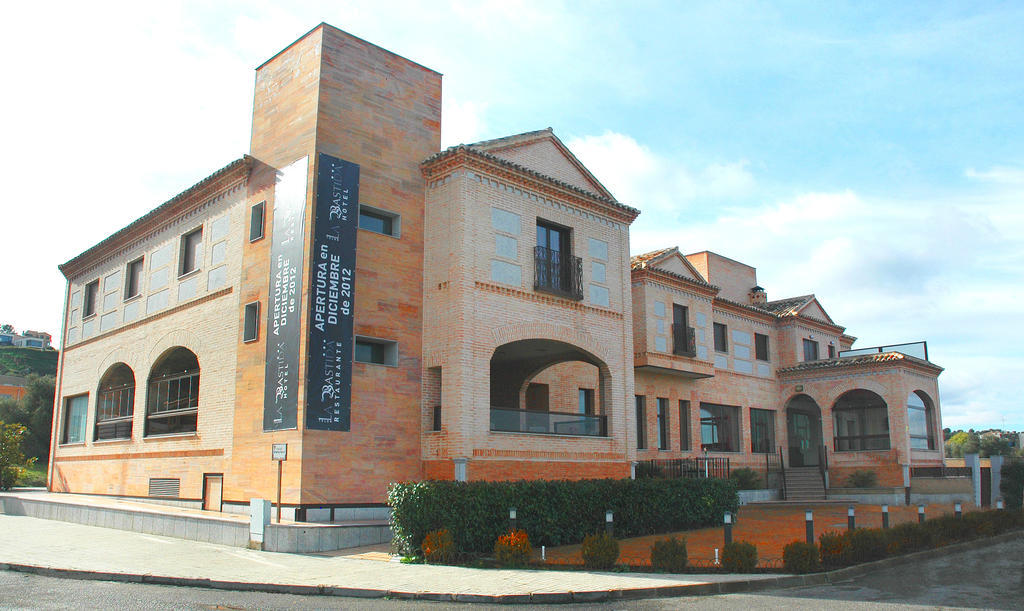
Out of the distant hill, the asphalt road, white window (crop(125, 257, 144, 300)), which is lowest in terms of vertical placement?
the asphalt road

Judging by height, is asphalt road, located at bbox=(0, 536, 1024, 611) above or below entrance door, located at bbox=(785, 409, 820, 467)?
below

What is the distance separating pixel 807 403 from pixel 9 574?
3075 centimetres

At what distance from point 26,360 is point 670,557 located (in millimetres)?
86813

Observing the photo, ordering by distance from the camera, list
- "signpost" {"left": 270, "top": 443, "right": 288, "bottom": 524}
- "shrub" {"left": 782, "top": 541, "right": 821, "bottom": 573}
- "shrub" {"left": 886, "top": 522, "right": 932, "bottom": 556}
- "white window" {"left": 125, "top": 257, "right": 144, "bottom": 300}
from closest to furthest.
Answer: "shrub" {"left": 782, "top": 541, "right": 821, "bottom": 573} < "shrub" {"left": 886, "top": 522, "right": 932, "bottom": 556} < "signpost" {"left": 270, "top": 443, "right": 288, "bottom": 524} < "white window" {"left": 125, "top": 257, "right": 144, "bottom": 300}

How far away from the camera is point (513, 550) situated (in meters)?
13.0

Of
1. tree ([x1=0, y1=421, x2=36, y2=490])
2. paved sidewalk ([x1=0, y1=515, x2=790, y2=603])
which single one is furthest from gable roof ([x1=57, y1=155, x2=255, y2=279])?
paved sidewalk ([x1=0, y1=515, x2=790, y2=603])

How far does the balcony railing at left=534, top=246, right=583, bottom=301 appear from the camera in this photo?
19.5m

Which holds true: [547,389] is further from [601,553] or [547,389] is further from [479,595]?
[479,595]

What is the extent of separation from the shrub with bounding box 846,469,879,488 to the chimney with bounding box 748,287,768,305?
28.1 ft

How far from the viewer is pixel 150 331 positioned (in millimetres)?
23141

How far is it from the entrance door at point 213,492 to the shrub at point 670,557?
10.9 metres

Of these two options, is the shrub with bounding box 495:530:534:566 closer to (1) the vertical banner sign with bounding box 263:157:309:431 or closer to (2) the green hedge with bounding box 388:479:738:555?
(2) the green hedge with bounding box 388:479:738:555

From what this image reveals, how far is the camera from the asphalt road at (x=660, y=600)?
989cm

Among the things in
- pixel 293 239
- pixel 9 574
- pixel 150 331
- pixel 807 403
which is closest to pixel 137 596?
pixel 9 574
